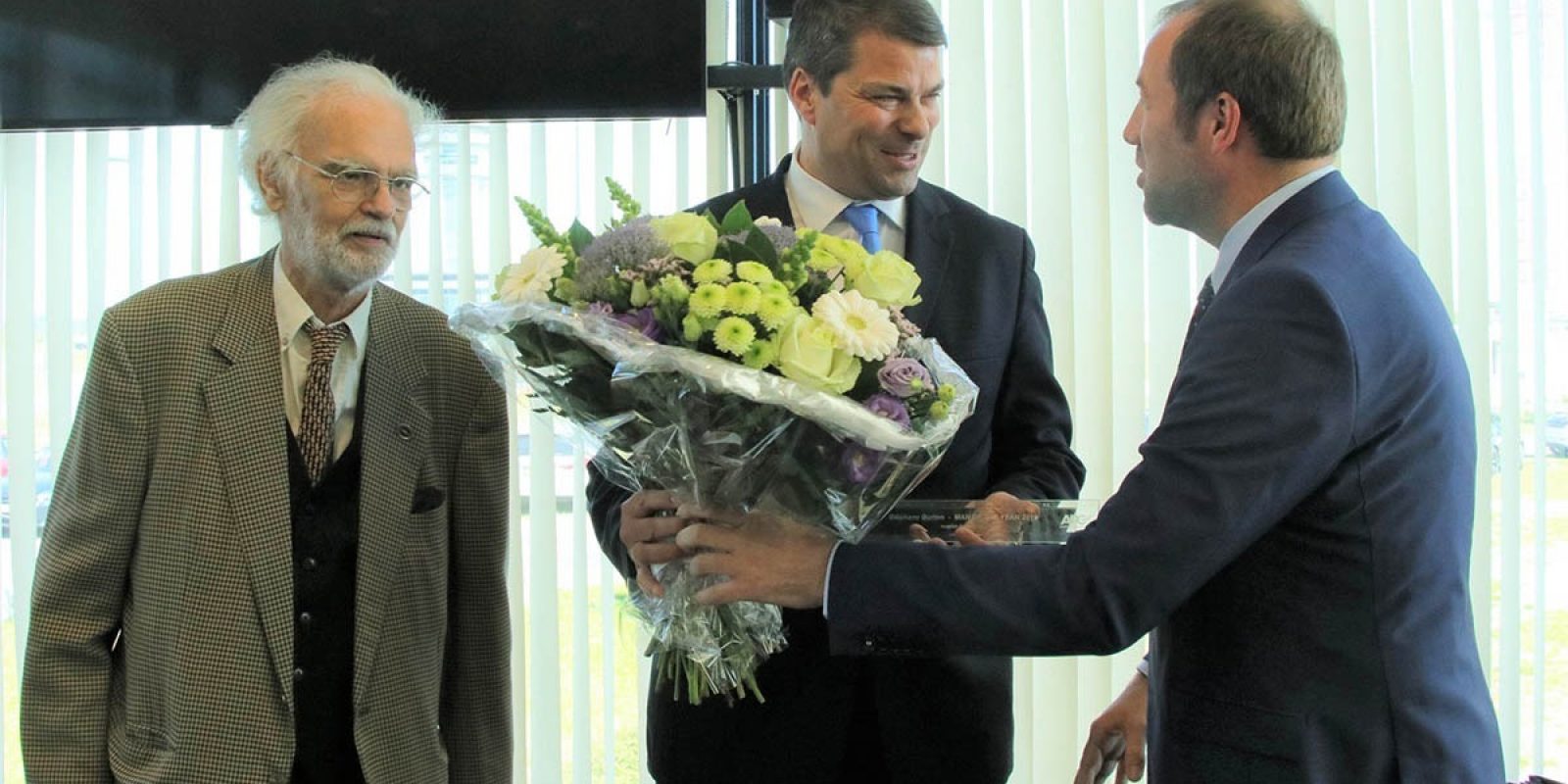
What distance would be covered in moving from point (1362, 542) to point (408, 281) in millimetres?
2244

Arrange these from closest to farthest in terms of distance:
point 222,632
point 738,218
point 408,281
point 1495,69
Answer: point 738,218 → point 222,632 → point 1495,69 → point 408,281

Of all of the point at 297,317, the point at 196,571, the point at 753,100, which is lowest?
the point at 196,571

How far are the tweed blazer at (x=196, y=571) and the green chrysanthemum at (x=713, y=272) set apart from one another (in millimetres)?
723

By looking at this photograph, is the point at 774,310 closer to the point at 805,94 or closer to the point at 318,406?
the point at 318,406

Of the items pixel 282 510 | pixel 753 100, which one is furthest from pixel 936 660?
pixel 753 100

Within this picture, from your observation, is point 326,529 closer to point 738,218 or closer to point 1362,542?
point 738,218

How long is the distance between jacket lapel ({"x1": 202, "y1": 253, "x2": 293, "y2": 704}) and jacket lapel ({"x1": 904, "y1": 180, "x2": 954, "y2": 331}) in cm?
97

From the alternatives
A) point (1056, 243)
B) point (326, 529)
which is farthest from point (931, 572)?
point (1056, 243)

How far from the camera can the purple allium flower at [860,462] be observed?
1.57 meters

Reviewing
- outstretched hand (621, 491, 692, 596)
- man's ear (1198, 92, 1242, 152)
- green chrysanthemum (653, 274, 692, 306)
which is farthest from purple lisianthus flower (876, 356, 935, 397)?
man's ear (1198, 92, 1242, 152)

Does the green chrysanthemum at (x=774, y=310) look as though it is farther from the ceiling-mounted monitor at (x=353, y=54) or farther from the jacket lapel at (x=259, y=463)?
the ceiling-mounted monitor at (x=353, y=54)

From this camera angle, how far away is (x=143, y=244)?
318cm

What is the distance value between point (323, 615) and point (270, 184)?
67cm

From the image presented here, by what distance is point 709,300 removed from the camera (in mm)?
1510
